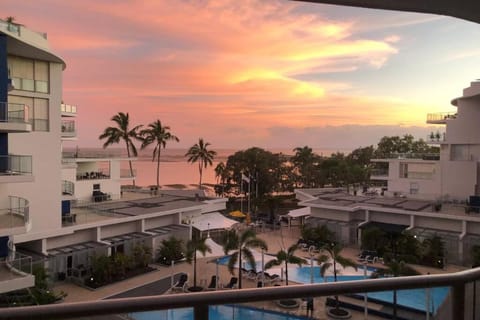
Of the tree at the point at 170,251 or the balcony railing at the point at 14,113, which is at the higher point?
the balcony railing at the point at 14,113

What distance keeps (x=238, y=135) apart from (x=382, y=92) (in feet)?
83.3

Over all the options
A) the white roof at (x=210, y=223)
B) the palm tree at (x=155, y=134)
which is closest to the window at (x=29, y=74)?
the white roof at (x=210, y=223)

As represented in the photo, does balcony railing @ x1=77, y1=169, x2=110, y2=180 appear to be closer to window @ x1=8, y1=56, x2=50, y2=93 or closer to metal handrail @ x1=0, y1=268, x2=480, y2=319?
window @ x1=8, y1=56, x2=50, y2=93

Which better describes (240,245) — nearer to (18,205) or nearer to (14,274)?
(14,274)

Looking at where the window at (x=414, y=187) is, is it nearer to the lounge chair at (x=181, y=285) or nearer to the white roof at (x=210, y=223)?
the white roof at (x=210, y=223)

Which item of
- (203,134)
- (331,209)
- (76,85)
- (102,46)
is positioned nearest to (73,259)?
(102,46)

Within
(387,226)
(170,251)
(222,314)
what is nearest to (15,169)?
(170,251)

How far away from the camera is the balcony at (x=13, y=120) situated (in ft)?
44.4

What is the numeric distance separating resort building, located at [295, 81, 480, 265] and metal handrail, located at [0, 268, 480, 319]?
19809mm

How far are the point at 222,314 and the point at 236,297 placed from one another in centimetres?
17

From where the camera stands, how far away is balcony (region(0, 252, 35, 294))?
11.5 meters

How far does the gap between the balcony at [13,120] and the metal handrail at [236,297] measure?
546 inches

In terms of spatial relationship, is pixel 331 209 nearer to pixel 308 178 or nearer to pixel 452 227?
pixel 452 227

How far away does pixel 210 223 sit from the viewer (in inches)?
858
